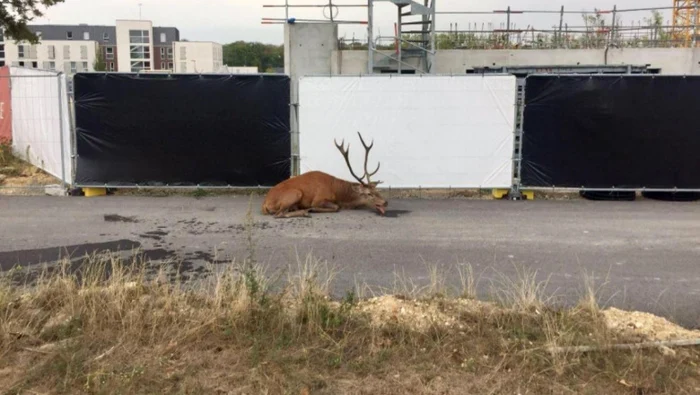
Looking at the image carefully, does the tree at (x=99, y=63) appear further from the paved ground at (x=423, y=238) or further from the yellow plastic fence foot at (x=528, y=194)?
the yellow plastic fence foot at (x=528, y=194)

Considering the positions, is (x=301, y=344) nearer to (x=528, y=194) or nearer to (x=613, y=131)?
(x=528, y=194)

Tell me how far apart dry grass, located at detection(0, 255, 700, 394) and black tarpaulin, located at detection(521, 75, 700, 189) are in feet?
22.4

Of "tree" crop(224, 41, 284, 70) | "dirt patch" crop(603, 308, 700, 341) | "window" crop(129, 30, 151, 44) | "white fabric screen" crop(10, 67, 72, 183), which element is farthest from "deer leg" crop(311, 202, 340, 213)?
"window" crop(129, 30, 151, 44)

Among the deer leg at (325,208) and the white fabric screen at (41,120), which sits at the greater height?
the white fabric screen at (41,120)

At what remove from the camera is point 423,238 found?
8930mm

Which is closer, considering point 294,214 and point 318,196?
point 294,214

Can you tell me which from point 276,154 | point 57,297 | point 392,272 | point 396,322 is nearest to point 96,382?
point 57,297

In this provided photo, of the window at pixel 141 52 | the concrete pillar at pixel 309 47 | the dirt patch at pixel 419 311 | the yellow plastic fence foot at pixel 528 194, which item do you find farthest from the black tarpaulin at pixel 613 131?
the window at pixel 141 52

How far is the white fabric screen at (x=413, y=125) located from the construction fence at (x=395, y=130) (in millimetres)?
20

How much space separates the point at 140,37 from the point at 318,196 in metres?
122

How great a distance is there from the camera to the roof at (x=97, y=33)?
123812 millimetres

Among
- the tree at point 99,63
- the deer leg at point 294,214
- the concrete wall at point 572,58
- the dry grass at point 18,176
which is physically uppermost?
the tree at point 99,63

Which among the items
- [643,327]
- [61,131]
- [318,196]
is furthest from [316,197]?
[643,327]

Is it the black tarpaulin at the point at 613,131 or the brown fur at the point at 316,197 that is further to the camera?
the black tarpaulin at the point at 613,131
